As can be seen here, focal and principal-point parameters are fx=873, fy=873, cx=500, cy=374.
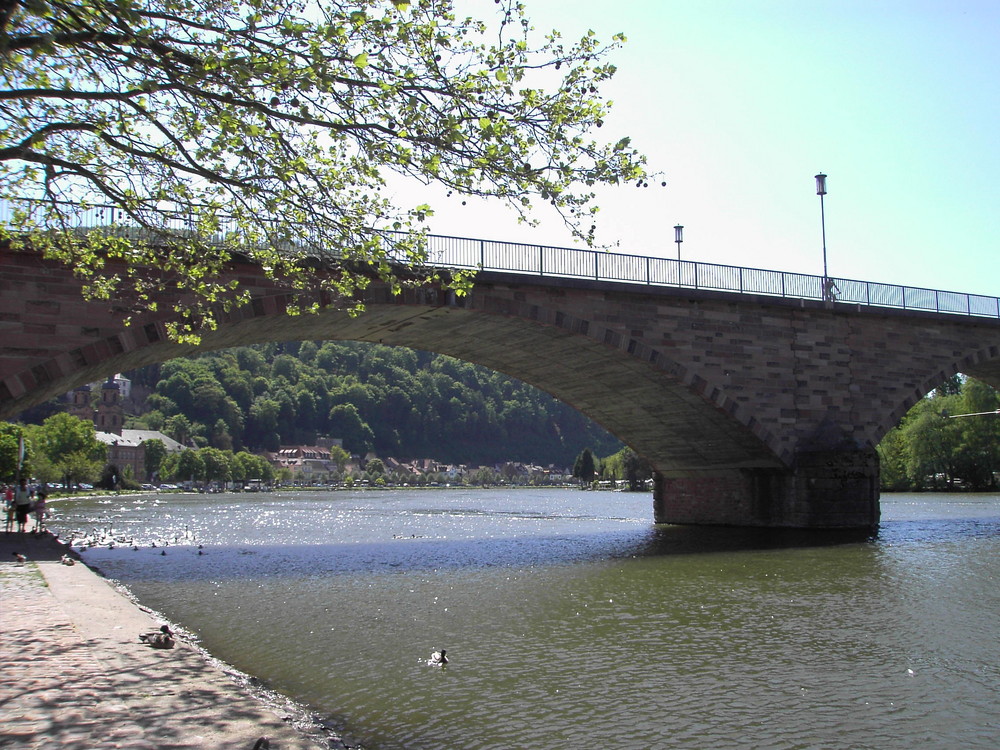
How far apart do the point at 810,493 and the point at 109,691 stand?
25.0m

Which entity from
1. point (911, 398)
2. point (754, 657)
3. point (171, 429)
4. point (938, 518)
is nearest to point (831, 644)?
point (754, 657)

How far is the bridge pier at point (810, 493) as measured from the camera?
28.1m

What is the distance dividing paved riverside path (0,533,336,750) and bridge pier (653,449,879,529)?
2241cm

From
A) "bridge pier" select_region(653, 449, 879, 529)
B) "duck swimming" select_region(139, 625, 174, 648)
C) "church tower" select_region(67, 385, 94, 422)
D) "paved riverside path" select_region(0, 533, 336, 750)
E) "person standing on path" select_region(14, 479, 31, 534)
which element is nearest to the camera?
"paved riverside path" select_region(0, 533, 336, 750)

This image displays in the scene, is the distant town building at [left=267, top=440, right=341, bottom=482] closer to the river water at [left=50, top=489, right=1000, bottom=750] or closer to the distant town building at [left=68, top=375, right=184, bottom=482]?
the distant town building at [left=68, top=375, right=184, bottom=482]

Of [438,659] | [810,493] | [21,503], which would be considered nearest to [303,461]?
[21,503]

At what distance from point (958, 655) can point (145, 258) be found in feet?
39.7

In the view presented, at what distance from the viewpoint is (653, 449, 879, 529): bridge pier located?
92.1 feet

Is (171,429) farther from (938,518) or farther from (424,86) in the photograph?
(424,86)

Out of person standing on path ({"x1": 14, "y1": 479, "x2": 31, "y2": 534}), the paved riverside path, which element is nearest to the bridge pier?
the paved riverside path

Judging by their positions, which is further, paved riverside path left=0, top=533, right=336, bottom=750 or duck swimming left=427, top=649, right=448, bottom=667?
duck swimming left=427, top=649, right=448, bottom=667

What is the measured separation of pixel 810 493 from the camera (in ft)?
92.7

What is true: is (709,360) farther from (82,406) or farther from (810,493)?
(82,406)

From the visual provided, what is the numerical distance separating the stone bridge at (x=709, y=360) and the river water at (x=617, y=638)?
192 inches
